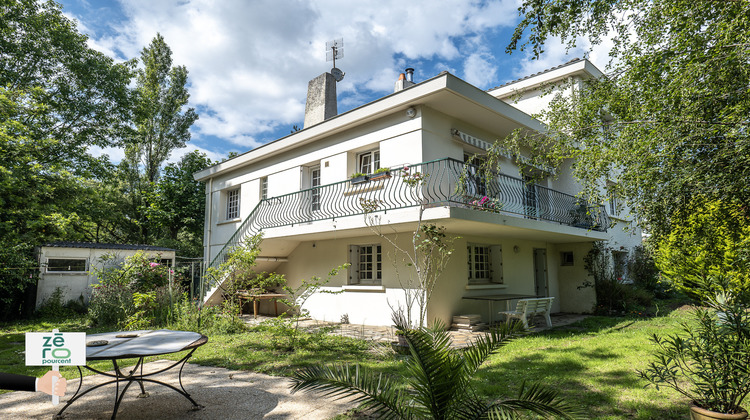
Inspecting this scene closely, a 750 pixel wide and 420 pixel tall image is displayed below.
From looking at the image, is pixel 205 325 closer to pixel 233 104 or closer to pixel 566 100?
pixel 233 104

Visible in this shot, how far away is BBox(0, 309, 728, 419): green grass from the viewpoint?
440 cm

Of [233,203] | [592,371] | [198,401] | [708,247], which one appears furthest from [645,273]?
[198,401]

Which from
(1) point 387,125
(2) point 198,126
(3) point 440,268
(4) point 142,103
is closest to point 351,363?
(3) point 440,268

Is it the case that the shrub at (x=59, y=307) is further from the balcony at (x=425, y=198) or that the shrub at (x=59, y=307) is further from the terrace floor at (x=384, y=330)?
the terrace floor at (x=384, y=330)

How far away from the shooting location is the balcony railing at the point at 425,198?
334 inches

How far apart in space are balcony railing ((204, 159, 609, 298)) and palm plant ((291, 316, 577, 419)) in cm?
457

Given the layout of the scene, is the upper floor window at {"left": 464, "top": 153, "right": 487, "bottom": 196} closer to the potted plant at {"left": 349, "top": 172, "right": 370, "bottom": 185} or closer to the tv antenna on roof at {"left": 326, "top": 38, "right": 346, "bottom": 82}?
the potted plant at {"left": 349, "top": 172, "right": 370, "bottom": 185}

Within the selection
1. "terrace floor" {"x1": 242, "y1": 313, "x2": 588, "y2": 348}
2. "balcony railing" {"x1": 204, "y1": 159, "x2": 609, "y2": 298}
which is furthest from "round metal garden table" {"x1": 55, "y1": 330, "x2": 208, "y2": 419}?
"balcony railing" {"x1": 204, "y1": 159, "x2": 609, "y2": 298}

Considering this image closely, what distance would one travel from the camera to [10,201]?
11750 mm

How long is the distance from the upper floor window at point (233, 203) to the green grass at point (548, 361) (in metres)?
6.15

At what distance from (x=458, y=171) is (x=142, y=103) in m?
16.5

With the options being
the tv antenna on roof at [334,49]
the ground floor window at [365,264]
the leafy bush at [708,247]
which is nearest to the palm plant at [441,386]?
the leafy bush at [708,247]

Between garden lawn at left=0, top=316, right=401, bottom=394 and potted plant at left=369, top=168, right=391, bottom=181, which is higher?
potted plant at left=369, top=168, right=391, bottom=181

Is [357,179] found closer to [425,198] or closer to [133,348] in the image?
[425,198]
